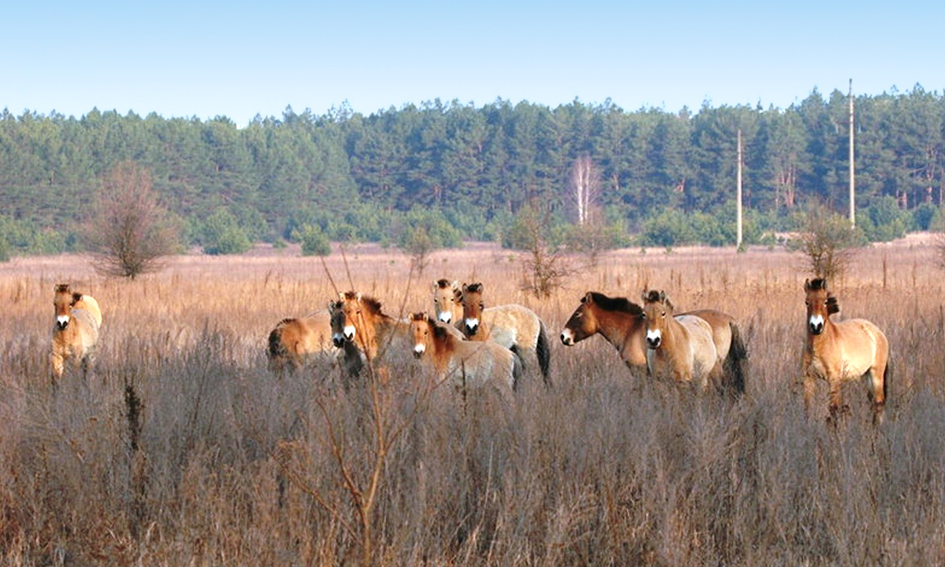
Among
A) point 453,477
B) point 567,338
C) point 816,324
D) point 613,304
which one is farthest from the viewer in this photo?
point 613,304

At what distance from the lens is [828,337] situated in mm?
10484

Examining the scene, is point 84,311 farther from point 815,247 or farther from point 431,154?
point 431,154

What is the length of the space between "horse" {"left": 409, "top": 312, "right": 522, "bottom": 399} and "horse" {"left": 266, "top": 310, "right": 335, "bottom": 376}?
2.33 meters

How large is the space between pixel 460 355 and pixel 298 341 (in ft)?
10.2

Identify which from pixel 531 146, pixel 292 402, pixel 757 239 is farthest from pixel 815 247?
pixel 531 146

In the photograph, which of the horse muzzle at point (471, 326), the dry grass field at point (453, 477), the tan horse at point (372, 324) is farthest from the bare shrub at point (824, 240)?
the tan horse at point (372, 324)

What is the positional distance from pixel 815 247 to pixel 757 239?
5245 centimetres

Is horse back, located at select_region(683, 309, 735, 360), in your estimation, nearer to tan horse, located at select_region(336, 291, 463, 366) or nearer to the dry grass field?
the dry grass field

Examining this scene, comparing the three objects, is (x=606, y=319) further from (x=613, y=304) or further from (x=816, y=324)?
(x=816, y=324)

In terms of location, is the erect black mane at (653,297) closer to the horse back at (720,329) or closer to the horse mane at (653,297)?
the horse mane at (653,297)

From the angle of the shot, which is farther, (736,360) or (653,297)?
(736,360)

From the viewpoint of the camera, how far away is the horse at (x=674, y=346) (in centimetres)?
998

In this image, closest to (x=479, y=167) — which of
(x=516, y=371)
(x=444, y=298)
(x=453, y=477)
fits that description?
(x=444, y=298)

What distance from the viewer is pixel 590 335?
11.6 meters
